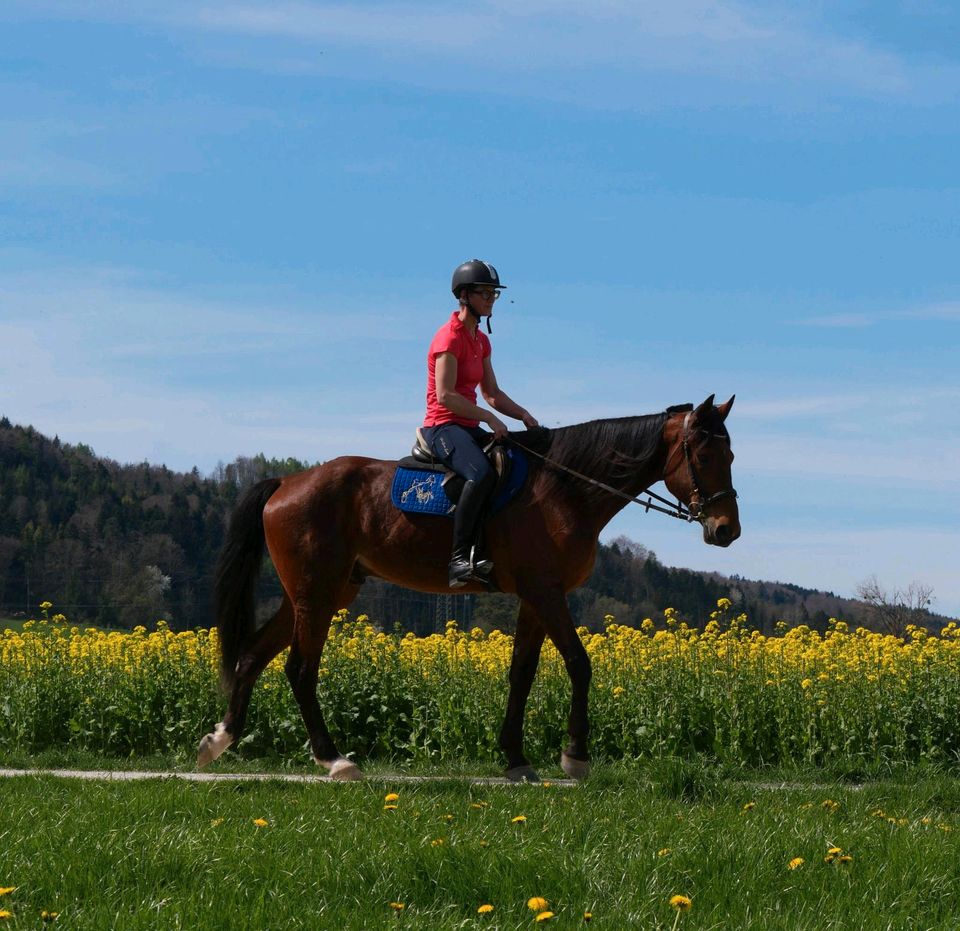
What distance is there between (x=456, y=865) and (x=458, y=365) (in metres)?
4.75

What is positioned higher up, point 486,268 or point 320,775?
point 486,268

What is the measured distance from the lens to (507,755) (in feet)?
32.1

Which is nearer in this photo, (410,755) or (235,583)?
(235,583)

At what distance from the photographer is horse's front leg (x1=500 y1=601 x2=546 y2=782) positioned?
9.70m

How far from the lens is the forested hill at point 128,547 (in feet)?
153

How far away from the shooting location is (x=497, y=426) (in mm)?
9414

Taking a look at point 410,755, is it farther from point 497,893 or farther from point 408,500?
point 497,893

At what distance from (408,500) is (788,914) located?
525 centimetres

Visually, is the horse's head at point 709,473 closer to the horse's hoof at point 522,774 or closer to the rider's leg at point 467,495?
the rider's leg at point 467,495

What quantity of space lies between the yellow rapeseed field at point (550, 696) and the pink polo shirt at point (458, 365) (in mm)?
3337

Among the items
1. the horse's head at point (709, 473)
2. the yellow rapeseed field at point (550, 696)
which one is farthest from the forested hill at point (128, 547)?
the horse's head at point (709, 473)

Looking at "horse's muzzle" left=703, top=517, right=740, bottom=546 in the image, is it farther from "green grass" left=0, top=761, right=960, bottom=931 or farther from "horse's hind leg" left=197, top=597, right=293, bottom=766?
"horse's hind leg" left=197, top=597, right=293, bottom=766

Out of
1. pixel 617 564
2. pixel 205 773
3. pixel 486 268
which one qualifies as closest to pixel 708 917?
pixel 486 268

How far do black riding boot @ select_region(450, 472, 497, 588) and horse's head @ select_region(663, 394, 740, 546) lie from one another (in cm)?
140
